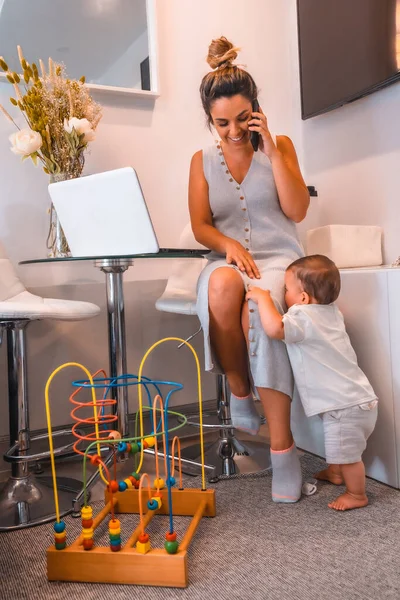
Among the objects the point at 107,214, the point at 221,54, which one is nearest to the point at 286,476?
the point at 107,214

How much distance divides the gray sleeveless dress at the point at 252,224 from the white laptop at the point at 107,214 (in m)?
0.25

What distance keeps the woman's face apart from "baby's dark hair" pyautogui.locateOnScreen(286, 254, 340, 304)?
481 mm

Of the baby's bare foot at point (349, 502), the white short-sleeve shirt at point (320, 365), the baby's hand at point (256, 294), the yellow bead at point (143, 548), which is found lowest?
the baby's bare foot at point (349, 502)

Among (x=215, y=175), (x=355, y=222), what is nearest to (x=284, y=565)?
(x=215, y=175)

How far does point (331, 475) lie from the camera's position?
4.99 ft

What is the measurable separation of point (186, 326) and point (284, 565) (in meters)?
1.28

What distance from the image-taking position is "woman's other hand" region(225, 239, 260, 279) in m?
1.51

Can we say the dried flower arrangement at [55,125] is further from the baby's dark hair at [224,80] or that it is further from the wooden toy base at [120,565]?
the wooden toy base at [120,565]

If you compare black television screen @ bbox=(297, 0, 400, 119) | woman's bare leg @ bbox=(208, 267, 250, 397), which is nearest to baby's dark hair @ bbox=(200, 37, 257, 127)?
woman's bare leg @ bbox=(208, 267, 250, 397)

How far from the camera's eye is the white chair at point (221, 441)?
166 cm

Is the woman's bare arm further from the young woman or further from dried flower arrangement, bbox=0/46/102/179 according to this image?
dried flower arrangement, bbox=0/46/102/179

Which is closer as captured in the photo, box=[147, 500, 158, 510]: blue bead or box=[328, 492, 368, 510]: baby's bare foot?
box=[147, 500, 158, 510]: blue bead

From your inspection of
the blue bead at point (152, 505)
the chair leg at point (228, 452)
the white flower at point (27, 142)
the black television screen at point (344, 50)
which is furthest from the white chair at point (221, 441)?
the black television screen at point (344, 50)

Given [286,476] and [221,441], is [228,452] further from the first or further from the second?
[286,476]
